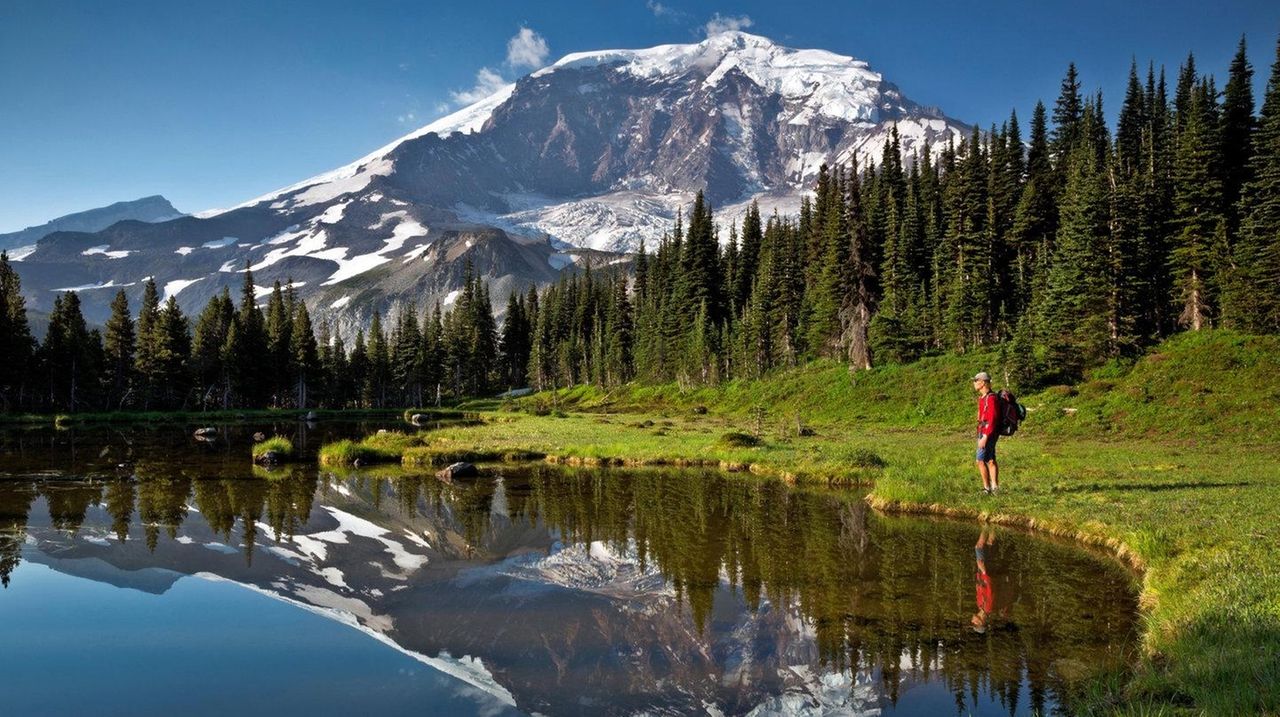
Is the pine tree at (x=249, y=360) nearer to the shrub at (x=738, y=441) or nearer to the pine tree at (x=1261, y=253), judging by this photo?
the shrub at (x=738, y=441)

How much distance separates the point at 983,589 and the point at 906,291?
58.7 meters

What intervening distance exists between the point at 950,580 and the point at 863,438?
2583 centimetres

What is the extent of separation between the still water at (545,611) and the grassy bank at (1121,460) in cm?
104

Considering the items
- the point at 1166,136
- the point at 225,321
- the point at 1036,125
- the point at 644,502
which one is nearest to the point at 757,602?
the point at 644,502

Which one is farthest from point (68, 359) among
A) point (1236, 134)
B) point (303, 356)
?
point (1236, 134)

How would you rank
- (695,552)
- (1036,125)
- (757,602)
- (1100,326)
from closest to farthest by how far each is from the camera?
(757,602) < (695,552) < (1100,326) < (1036,125)

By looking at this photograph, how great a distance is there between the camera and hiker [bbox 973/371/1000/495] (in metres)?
16.0

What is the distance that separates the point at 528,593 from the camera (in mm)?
11086

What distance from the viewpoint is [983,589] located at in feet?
35.3

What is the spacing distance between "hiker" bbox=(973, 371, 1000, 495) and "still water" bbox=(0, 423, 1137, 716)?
2550 mm

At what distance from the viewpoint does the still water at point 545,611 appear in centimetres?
726

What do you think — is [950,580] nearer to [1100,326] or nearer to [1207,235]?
[1100,326]

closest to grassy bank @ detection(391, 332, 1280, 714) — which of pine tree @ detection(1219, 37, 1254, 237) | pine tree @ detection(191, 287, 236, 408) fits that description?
pine tree @ detection(1219, 37, 1254, 237)

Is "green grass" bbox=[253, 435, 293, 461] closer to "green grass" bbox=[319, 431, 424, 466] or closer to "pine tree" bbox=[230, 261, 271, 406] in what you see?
"green grass" bbox=[319, 431, 424, 466]
